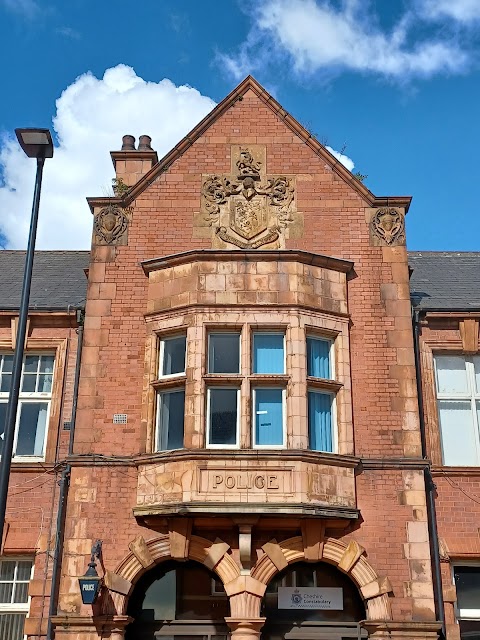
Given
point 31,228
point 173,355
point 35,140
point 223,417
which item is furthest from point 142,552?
point 35,140

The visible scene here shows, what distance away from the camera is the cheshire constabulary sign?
11.4m

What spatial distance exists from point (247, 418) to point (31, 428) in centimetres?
410

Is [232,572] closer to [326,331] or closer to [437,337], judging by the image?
[326,331]

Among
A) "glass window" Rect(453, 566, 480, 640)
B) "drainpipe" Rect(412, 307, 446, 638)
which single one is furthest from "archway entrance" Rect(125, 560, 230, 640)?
"glass window" Rect(453, 566, 480, 640)

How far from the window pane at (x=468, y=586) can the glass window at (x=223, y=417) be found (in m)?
4.15

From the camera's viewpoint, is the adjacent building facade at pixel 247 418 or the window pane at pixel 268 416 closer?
the adjacent building facade at pixel 247 418

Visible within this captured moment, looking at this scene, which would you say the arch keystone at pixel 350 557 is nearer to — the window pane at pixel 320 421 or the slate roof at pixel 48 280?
the window pane at pixel 320 421

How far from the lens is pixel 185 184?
13711 mm

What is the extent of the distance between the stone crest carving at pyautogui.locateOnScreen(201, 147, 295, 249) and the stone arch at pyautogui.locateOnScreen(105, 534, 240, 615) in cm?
492

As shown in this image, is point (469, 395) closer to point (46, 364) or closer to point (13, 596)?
point (46, 364)

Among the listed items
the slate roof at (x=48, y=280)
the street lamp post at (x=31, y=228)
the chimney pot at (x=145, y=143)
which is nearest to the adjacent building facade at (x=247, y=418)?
the slate roof at (x=48, y=280)

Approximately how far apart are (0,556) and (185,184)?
6.99 metres

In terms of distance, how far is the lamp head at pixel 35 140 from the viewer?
1002 cm

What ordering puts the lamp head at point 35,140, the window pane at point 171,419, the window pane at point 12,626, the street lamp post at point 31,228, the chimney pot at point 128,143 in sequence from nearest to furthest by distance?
1. the street lamp post at point 31,228
2. the lamp head at point 35,140
3. the window pane at point 12,626
4. the window pane at point 171,419
5. the chimney pot at point 128,143
